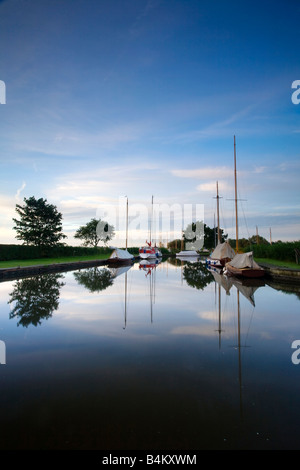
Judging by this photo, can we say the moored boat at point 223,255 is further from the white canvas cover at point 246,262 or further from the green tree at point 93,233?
the green tree at point 93,233

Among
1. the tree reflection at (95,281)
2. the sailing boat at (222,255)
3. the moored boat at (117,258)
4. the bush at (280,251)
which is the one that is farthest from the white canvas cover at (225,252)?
the moored boat at (117,258)

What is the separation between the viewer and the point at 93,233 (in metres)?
66.1

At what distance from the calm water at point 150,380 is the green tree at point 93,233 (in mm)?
56790

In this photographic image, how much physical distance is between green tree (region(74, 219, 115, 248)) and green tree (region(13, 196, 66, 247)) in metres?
20.9

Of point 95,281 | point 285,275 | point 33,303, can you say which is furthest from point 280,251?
point 33,303

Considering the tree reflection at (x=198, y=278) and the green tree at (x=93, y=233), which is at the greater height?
the green tree at (x=93, y=233)

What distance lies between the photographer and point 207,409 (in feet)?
12.1

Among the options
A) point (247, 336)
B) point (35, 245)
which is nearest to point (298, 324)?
point (247, 336)

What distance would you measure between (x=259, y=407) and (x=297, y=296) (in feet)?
34.4

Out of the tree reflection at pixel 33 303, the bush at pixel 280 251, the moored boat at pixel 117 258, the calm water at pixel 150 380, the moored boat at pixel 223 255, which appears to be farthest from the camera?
the moored boat at pixel 117 258

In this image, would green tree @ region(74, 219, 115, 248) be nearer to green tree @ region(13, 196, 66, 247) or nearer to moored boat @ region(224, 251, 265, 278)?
green tree @ region(13, 196, 66, 247)

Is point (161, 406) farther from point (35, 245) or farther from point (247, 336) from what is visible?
point (35, 245)

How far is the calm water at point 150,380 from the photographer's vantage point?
318 cm

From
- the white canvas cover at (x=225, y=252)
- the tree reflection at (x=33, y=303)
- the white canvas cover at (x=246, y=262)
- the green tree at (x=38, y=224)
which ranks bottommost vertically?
the tree reflection at (x=33, y=303)
